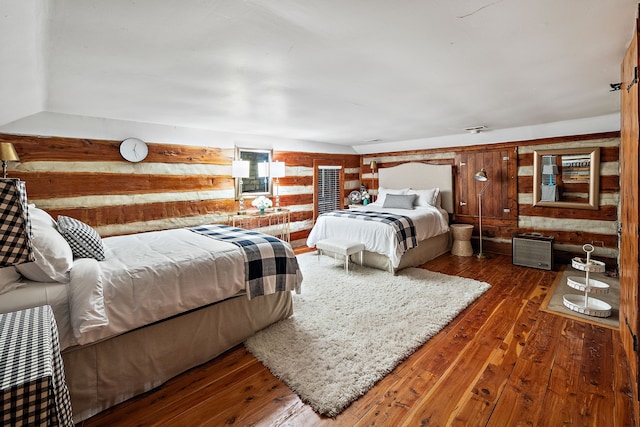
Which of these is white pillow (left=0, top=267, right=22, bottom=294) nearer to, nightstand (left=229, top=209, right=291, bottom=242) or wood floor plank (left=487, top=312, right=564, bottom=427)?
wood floor plank (left=487, top=312, right=564, bottom=427)

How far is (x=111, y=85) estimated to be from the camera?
2.48 metres

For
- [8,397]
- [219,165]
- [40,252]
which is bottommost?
[8,397]

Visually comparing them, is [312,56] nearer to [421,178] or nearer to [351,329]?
[351,329]

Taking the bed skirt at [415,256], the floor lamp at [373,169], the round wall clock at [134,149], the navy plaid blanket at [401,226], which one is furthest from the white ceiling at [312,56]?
the floor lamp at [373,169]

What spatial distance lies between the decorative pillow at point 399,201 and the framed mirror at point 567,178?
1900mm

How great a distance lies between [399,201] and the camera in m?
5.61

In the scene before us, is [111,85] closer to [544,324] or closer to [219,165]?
[219,165]

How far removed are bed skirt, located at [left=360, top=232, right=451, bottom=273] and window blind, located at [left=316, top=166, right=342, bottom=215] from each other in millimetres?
2131

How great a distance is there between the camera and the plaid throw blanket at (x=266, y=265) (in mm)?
2484

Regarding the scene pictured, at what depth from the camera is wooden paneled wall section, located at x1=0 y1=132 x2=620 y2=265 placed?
135 inches

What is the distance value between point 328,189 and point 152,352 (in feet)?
16.7

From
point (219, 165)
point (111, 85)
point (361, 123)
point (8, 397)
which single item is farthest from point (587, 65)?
point (219, 165)

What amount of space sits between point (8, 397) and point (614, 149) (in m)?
6.02

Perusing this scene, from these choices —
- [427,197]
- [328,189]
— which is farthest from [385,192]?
[328,189]
